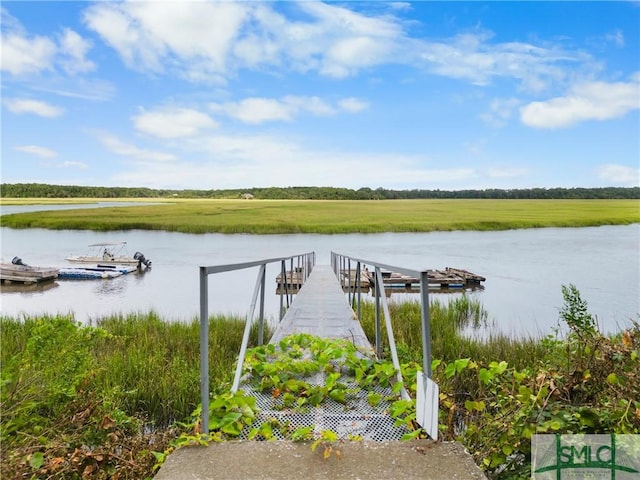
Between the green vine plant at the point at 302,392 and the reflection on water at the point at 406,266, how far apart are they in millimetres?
3068

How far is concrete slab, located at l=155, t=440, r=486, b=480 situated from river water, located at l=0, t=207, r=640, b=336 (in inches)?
88.7

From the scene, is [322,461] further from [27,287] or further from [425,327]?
[27,287]

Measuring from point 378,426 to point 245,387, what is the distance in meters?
1.06

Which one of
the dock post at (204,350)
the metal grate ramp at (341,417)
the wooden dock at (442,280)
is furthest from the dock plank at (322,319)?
the wooden dock at (442,280)

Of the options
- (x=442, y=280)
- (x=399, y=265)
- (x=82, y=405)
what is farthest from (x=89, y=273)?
(x=82, y=405)

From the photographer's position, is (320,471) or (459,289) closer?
(320,471)

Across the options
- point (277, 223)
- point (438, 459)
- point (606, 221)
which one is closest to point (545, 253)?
point (277, 223)

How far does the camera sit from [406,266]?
23.2 metres

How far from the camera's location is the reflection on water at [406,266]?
14508mm

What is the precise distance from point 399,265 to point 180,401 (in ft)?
50.6

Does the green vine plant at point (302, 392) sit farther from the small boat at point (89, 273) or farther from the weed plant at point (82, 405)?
the small boat at point (89, 273)

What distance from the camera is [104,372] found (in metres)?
6.28

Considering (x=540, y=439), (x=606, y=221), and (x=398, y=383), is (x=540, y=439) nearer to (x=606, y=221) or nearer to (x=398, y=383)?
(x=398, y=383)

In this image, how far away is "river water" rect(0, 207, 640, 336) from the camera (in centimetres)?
1439
